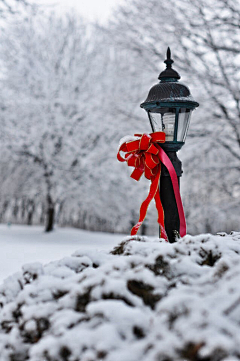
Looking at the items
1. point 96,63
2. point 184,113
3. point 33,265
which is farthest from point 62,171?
point 33,265

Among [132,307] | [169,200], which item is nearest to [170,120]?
[169,200]

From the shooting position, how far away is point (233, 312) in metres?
1.01

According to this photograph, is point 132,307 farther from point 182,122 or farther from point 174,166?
point 182,122

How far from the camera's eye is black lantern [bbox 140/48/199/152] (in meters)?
3.04

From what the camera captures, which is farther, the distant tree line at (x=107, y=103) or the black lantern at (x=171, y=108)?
the distant tree line at (x=107, y=103)

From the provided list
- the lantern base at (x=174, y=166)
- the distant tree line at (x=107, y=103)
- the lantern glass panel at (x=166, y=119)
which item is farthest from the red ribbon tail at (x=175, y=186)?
the distant tree line at (x=107, y=103)

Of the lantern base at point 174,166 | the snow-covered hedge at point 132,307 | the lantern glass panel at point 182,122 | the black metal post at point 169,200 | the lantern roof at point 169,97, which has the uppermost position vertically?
the lantern roof at point 169,97

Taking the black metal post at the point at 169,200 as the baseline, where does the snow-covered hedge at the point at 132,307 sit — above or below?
below

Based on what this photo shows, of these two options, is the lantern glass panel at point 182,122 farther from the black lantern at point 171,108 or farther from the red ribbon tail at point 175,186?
the red ribbon tail at point 175,186

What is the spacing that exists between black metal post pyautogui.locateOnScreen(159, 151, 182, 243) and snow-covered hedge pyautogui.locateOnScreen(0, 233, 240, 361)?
1.29 m

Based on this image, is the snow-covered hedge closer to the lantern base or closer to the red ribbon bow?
the red ribbon bow

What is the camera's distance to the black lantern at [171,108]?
3.04 meters

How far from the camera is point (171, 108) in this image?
3.15 metres

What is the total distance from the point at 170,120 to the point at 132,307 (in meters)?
2.27
